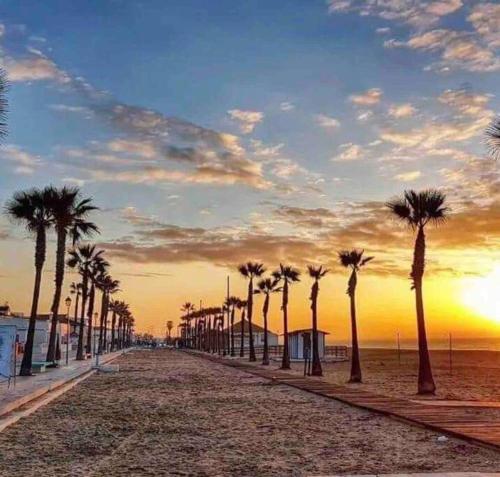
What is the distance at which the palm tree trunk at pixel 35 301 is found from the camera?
108 feet

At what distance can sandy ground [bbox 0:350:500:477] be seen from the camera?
1059 cm

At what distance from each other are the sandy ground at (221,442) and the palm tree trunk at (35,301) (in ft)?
39.6

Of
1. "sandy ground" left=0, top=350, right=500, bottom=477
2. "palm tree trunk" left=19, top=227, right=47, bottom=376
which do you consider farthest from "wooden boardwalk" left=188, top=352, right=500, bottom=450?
"palm tree trunk" left=19, top=227, right=47, bottom=376

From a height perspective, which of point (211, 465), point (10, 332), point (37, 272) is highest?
point (37, 272)

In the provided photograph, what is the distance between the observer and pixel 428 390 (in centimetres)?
2556

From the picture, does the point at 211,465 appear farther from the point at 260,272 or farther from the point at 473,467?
the point at 260,272

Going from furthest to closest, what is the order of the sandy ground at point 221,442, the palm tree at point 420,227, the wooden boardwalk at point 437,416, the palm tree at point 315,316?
1. the palm tree at point 315,316
2. the palm tree at point 420,227
3. the wooden boardwalk at point 437,416
4. the sandy ground at point 221,442

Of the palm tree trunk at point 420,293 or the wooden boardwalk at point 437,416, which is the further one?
the palm tree trunk at point 420,293

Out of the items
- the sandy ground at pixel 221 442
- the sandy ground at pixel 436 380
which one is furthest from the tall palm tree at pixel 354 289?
the sandy ground at pixel 221 442

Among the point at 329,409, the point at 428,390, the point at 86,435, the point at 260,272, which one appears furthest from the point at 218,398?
the point at 260,272

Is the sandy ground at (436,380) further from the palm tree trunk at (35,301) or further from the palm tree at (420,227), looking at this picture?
the palm tree trunk at (35,301)

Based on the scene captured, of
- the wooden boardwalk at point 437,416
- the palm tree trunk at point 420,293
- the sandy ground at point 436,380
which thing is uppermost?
the palm tree trunk at point 420,293

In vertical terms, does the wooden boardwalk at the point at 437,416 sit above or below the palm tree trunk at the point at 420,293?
below

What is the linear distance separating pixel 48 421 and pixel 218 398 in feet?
27.1
